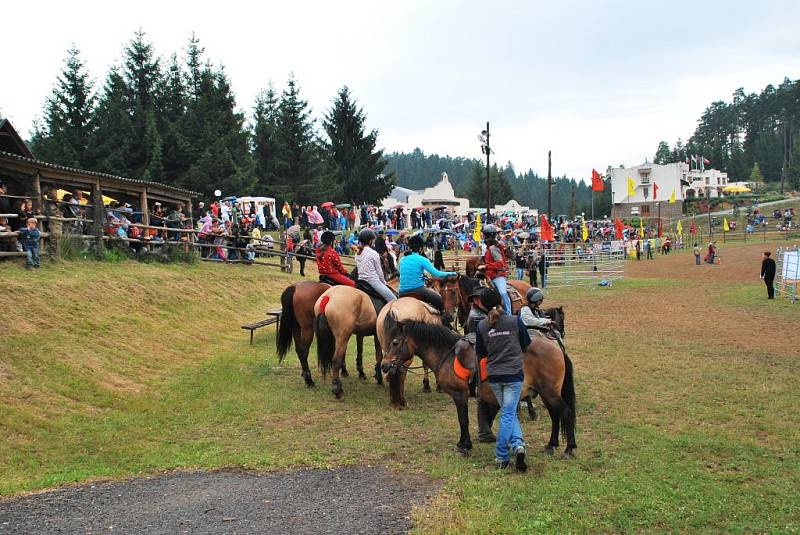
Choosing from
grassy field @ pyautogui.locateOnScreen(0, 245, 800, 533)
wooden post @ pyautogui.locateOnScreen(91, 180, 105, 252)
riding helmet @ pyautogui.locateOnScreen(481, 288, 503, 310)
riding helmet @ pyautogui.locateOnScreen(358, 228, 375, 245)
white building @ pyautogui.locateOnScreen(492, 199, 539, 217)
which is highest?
white building @ pyautogui.locateOnScreen(492, 199, 539, 217)

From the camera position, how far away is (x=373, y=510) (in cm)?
603

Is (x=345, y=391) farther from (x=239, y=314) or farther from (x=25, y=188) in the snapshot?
(x=25, y=188)

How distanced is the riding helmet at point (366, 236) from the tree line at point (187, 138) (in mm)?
26513

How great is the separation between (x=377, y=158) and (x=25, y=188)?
133 ft

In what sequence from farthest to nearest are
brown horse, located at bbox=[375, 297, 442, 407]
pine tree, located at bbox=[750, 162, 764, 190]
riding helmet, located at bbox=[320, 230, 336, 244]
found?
pine tree, located at bbox=[750, 162, 764, 190] → riding helmet, located at bbox=[320, 230, 336, 244] → brown horse, located at bbox=[375, 297, 442, 407]

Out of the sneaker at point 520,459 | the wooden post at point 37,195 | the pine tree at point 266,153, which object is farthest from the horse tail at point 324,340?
the pine tree at point 266,153

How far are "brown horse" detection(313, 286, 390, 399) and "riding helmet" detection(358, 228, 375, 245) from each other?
3.37 feet

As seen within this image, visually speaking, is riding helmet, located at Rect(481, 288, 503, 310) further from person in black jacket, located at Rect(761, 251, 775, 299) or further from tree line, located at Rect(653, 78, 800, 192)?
tree line, located at Rect(653, 78, 800, 192)

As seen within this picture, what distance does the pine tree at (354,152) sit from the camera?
53.9 m

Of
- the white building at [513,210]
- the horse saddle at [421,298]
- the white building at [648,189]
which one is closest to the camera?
the horse saddle at [421,298]

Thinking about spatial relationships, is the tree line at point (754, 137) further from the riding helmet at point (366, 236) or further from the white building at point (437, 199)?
the riding helmet at point (366, 236)

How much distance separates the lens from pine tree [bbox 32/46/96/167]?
3616 cm

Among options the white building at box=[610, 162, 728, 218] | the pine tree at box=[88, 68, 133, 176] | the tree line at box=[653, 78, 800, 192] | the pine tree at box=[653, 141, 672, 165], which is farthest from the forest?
the pine tree at box=[653, 141, 672, 165]

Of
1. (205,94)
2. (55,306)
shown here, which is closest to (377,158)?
(205,94)
